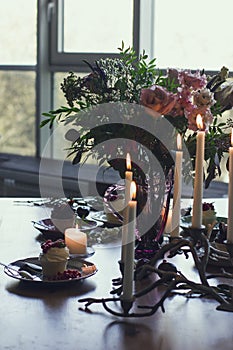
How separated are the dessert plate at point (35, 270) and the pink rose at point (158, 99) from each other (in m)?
0.40

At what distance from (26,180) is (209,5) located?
1332 mm

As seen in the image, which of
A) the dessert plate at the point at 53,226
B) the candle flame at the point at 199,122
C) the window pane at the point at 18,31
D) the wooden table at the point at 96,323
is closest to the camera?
the wooden table at the point at 96,323

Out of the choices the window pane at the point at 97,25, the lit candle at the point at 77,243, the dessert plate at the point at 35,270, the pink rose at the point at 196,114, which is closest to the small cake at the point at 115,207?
the lit candle at the point at 77,243

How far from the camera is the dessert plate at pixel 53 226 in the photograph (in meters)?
1.96

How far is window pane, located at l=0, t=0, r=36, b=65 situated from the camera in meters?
3.83

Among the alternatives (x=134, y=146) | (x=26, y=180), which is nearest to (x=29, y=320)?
(x=134, y=146)

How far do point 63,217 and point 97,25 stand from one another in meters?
1.86

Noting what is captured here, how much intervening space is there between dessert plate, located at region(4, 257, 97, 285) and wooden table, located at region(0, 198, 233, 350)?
0.02 m

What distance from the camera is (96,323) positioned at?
1372 mm

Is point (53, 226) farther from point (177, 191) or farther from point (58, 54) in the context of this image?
point (58, 54)

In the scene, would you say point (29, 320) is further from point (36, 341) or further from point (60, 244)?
point (60, 244)

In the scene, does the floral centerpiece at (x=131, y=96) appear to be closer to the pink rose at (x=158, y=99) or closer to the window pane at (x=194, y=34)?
the pink rose at (x=158, y=99)

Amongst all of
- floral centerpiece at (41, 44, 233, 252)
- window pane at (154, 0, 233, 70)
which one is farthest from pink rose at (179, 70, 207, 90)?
window pane at (154, 0, 233, 70)

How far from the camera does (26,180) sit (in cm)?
386
